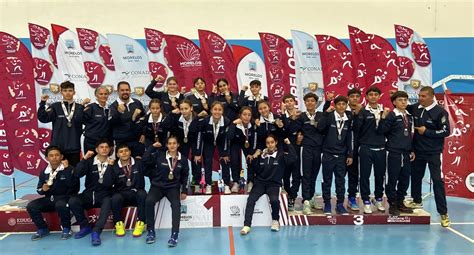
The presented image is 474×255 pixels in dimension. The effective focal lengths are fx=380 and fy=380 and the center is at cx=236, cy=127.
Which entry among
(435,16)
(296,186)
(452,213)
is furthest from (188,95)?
(435,16)

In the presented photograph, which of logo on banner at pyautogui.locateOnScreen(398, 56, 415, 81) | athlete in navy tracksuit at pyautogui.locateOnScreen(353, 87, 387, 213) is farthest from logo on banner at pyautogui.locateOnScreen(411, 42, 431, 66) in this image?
athlete in navy tracksuit at pyautogui.locateOnScreen(353, 87, 387, 213)

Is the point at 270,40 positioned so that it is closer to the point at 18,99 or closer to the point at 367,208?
the point at 367,208

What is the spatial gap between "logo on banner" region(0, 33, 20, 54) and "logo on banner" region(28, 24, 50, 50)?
363 millimetres

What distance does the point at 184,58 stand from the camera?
273 inches

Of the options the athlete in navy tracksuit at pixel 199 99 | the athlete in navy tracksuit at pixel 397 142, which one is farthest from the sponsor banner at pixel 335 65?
the athlete in navy tracksuit at pixel 199 99

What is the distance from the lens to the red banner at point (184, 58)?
6.91 meters

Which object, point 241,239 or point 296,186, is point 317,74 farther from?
point 241,239

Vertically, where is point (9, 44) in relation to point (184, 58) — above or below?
above

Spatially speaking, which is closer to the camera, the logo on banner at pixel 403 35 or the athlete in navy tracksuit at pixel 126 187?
the athlete in navy tracksuit at pixel 126 187

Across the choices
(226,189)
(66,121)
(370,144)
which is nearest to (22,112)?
(66,121)

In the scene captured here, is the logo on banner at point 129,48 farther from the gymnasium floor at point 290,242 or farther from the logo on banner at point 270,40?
the gymnasium floor at point 290,242

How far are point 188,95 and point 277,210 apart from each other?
2.26 metres

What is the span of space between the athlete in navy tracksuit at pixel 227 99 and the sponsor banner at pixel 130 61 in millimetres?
1926

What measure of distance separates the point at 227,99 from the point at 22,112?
139 inches
